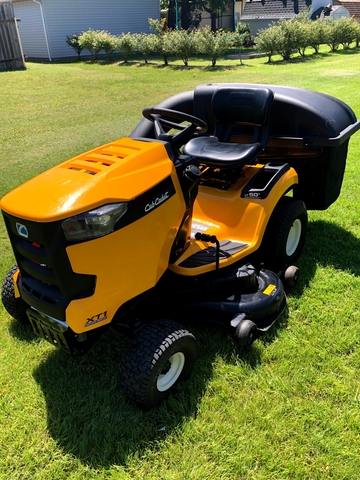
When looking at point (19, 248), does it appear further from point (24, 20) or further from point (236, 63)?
point (24, 20)

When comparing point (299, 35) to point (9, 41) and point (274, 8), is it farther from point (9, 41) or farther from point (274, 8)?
point (274, 8)

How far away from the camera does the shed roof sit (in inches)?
1134

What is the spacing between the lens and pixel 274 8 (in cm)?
2958

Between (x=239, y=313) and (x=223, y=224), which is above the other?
(x=223, y=224)

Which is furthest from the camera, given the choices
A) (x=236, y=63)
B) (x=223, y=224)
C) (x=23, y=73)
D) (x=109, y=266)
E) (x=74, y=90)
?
(x=236, y=63)

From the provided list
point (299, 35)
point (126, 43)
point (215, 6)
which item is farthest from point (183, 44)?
point (215, 6)

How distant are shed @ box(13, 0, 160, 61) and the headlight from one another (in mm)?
19905

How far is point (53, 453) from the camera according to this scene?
1.99m

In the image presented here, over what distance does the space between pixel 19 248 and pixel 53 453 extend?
3.02 feet

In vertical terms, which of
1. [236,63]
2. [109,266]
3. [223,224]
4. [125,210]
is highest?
[125,210]

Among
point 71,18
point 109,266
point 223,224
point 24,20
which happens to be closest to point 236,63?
point 71,18

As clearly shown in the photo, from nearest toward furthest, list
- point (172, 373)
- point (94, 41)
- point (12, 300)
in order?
1. point (172, 373)
2. point (12, 300)
3. point (94, 41)

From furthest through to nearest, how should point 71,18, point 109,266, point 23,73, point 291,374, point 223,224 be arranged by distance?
point 71,18 → point 23,73 → point 223,224 → point 291,374 → point 109,266

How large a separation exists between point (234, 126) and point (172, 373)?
207 cm
